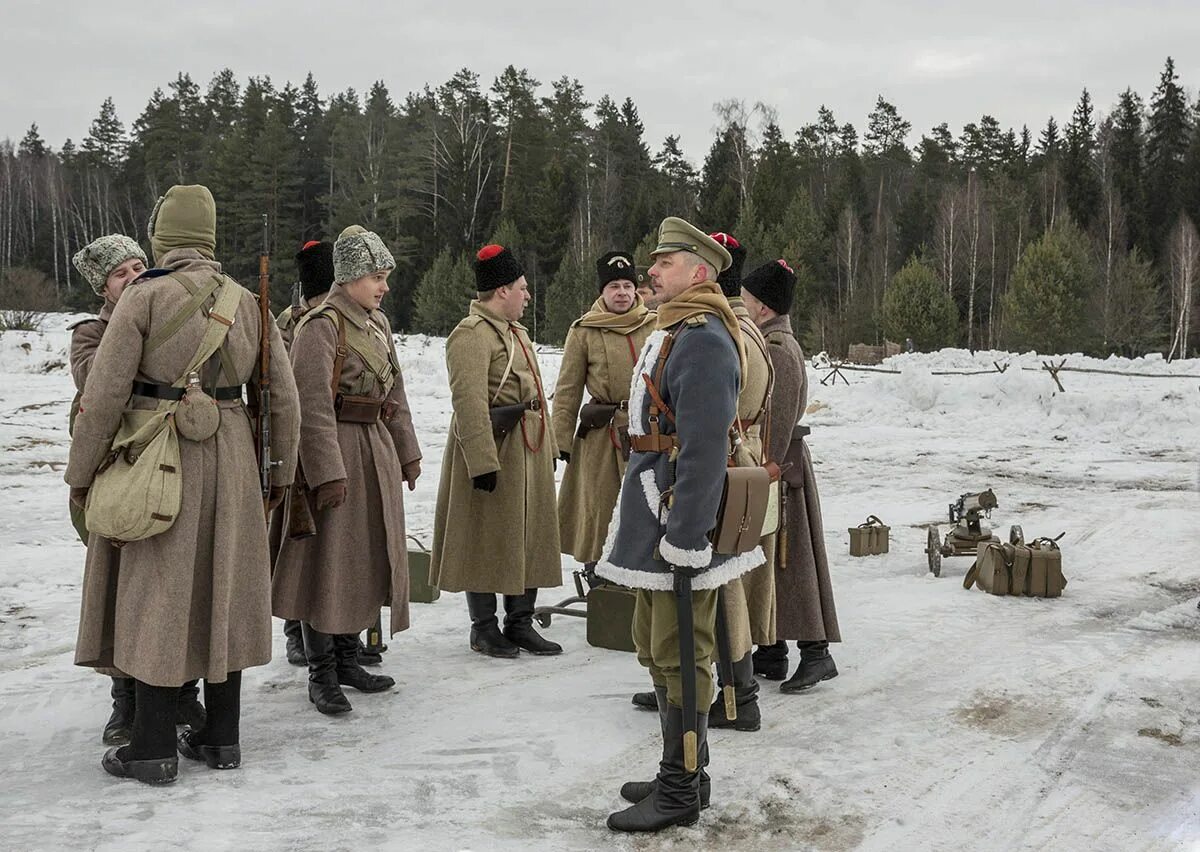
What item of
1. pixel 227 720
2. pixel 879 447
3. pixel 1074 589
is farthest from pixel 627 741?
pixel 879 447

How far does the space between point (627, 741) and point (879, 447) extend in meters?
11.7

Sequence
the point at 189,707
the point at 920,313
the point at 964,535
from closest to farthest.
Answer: the point at 189,707, the point at 964,535, the point at 920,313

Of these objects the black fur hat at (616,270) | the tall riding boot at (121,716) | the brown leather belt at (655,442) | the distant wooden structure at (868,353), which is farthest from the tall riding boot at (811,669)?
the distant wooden structure at (868,353)

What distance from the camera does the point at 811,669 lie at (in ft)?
17.2

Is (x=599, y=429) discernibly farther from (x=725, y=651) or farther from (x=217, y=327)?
(x=217, y=327)

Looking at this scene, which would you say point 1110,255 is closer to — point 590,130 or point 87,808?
point 590,130

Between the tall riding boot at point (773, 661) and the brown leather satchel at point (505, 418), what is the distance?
175 cm

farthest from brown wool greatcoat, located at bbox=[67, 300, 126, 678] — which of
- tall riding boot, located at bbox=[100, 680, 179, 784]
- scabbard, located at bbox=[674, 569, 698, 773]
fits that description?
scabbard, located at bbox=[674, 569, 698, 773]

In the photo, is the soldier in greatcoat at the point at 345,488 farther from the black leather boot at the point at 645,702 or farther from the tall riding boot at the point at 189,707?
the black leather boot at the point at 645,702

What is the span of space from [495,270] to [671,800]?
3.09 meters

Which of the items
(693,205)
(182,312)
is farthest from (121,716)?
(693,205)

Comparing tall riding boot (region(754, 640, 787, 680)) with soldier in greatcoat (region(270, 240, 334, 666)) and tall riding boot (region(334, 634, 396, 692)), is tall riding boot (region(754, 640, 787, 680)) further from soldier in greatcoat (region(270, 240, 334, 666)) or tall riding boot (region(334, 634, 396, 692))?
soldier in greatcoat (region(270, 240, 334, 666))

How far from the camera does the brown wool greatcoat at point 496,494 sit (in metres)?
5.65

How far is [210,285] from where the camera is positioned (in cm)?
398
